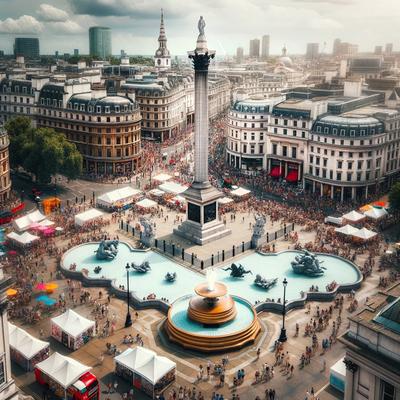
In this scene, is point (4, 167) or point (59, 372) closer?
point (59, 372)

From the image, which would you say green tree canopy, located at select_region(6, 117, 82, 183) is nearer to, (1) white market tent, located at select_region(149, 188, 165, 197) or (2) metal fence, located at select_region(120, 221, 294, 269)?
(1) white market tent, located at select_region(149, 188, 165, 197)

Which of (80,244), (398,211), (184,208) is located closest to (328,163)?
(398,211)

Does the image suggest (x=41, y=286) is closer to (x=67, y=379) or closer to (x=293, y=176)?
(x=67, y=379)

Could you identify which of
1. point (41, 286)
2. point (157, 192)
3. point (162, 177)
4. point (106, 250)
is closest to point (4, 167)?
point (157, 192)

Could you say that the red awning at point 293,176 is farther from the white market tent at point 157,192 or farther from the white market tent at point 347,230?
the white market tent at point 347,230

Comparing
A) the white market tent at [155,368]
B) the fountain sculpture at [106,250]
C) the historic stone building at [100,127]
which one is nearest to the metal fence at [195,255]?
the fountain sculpture at [106,250]

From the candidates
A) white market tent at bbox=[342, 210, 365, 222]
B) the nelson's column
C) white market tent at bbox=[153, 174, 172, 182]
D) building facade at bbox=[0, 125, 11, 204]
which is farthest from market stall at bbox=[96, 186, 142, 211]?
white market tent at bbox=[342, 210, 365, 222]
